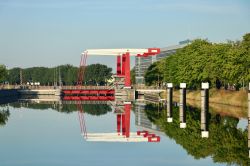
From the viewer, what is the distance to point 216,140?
28.9 m

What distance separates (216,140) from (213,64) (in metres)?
39.2

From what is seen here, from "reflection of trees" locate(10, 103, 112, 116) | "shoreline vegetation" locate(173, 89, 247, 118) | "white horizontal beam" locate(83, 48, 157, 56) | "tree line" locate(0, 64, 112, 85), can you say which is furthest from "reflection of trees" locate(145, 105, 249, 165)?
"tree line" locate(0, 64, 112, 85)

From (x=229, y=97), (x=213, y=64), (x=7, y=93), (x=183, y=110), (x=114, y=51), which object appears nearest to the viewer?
(x=183, y=110)

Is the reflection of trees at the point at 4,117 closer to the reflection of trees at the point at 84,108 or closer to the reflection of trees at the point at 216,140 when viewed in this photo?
the reflection of trees at the point at 84,108

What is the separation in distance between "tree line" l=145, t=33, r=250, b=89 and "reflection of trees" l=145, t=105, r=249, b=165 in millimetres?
14086

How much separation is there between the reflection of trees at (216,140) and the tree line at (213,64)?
1409 cm

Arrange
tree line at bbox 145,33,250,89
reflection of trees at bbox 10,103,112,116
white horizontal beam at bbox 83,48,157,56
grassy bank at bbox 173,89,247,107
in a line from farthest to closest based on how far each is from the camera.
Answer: white horizontal beam at bbox 83,48,157,56, reflection of trees at bbox 10,103,112,116, grassy bank at bbox 173,89,247,107, tree line at bbox 145,33,250,89

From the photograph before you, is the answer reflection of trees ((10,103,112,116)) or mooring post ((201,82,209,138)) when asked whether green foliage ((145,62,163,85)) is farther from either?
mooring post ((201,82,209,138))

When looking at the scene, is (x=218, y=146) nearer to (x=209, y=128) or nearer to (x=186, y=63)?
(x=209, y=128)

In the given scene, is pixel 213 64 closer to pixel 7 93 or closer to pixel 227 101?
pixel 227 101

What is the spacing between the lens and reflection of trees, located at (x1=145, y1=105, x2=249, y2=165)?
2386cm

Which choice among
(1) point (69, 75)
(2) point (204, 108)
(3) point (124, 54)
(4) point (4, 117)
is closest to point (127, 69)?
(3) point (124, 54)

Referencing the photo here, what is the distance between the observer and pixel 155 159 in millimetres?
23641

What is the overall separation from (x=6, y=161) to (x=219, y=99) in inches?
1703
